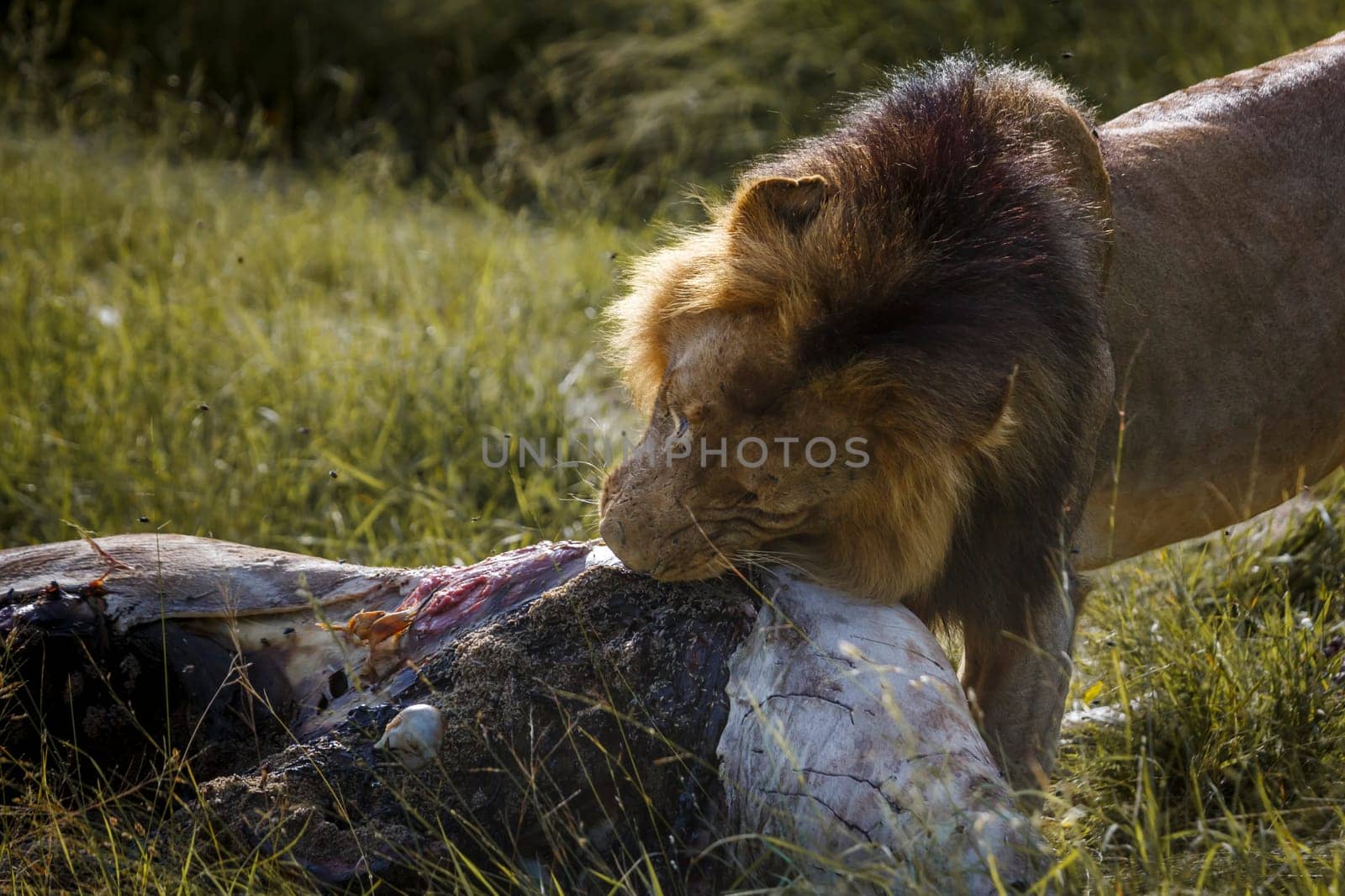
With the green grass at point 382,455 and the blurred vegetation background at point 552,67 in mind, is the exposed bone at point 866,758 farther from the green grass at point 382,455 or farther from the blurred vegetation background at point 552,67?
the blurred vegetation background at point 552,67

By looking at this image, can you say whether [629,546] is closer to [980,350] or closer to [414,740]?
[414,740]

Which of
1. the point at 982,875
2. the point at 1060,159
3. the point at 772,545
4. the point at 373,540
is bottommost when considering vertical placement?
the point at 373,540

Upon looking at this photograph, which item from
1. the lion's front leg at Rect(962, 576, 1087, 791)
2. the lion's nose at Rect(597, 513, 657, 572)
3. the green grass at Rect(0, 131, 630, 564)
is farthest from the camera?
the green grass at Rect(0, 131, 630, 564)

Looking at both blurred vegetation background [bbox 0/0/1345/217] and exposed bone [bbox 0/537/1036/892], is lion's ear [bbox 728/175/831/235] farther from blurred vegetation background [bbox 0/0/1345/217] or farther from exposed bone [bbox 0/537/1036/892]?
blurred vegetation background [bbox 0/0/1345/217]

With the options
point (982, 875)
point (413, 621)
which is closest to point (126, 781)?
point (413, 621)

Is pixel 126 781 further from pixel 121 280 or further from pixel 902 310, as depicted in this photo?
pixel 121 280

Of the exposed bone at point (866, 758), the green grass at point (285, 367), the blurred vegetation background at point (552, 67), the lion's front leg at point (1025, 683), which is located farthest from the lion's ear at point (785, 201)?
the blurred vegetation background at point (552, 67)

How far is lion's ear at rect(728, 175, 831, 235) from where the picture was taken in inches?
90.6

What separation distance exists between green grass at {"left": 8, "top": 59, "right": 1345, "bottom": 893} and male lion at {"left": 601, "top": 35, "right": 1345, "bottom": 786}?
11.4 inches

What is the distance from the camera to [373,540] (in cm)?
379

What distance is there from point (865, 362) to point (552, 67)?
692cm

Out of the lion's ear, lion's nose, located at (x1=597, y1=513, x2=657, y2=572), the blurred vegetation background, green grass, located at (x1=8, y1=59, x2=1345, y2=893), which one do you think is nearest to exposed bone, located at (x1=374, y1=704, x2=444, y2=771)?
green grass, located at (x1=8, y1=59, x2=1345, y2=893)

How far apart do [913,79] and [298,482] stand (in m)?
2.37

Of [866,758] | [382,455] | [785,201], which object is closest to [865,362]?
[785,201]
